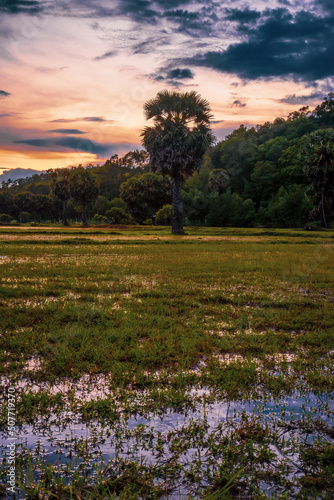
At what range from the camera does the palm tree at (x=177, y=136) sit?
129ft

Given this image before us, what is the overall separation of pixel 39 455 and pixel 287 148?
82038mm

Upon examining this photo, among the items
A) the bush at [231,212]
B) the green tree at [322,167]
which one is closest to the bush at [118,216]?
the bush at [231,212]

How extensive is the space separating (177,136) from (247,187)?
45.4 metres

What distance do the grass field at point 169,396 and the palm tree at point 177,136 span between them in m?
33.7

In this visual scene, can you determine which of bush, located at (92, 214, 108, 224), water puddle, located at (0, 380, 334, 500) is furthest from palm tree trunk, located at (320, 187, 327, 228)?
water puddle, located at (0, 380, 334, 500)

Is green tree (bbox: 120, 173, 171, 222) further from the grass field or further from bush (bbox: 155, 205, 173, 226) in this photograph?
the grass field

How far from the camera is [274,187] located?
77.5 metres

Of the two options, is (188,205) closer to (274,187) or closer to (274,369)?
(274,187)

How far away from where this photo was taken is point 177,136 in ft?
129

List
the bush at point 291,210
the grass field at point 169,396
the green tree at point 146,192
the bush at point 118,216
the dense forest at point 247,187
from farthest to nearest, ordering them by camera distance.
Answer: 1. the green tree at point 146,192
2. the bush at point 118,216
3. the bush at point 291,210
4. the dense forest at point 247,187
5. the grass field at point 169,396

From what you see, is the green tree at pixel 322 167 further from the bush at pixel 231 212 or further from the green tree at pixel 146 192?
the green tree at pixel 146 192

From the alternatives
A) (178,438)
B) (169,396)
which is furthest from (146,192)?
(178,438)

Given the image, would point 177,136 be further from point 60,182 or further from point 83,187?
point 60,182

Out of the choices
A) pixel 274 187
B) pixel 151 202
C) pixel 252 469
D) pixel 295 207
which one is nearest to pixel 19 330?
pixel 252 469
